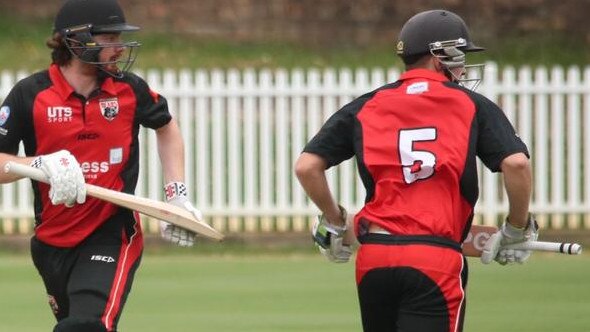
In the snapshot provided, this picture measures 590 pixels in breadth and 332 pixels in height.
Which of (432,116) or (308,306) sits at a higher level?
(432,116)

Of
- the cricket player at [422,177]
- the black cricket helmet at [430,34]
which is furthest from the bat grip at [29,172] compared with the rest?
the black cricket helmet at [430,34]

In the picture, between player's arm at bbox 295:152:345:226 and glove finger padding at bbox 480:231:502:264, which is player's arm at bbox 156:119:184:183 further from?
glove finger padding at bbox 480:231:502:264

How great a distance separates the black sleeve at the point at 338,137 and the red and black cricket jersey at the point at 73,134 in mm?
1126

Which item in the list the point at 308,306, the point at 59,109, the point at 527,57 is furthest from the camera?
the point at 527,57

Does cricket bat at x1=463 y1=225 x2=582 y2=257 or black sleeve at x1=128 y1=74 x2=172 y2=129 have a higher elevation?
black sleeve at x1=128 y1=74 x2=172 y2=129

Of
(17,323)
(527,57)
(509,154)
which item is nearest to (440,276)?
(509,154)

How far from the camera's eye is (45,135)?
719cm

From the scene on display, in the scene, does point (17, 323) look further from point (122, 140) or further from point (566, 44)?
point (566, 44)

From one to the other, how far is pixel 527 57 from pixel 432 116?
17.2m

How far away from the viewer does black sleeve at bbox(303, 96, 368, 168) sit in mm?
6359

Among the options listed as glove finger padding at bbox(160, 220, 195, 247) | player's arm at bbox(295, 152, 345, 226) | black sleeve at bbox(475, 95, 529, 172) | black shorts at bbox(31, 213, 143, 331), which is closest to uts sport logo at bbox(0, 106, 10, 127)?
black shorts at bbox(31, 213, 143, 331)

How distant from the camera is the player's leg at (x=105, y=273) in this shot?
6961 mm

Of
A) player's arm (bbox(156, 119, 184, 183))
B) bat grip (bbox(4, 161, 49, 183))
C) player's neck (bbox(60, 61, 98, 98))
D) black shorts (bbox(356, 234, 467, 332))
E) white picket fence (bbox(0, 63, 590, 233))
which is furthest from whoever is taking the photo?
white picket fence (bbox(0, 63, 590, 233))

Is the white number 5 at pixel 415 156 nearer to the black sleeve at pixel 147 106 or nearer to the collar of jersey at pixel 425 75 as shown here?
the collar of jersey at pixel 425 75
